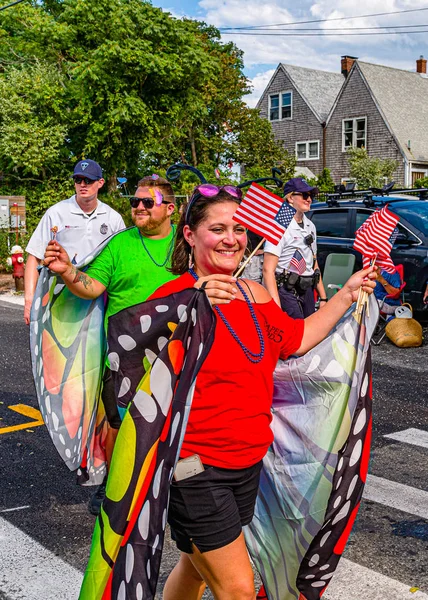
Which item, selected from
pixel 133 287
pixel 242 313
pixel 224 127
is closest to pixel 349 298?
pixel 242 313

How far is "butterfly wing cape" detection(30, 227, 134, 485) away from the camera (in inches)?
174

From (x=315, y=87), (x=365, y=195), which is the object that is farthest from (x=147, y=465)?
(x=315, y=87)

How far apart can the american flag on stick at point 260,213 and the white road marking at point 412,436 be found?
11.7 ft

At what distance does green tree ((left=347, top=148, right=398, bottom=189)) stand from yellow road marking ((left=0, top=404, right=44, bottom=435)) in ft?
99.0

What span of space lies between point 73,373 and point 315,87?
139 feet

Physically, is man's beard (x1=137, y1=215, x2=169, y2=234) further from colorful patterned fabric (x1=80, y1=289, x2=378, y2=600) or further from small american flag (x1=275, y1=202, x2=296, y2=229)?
colorful patterned fabric (x1=80, y1=289, x2=378, y2=600)

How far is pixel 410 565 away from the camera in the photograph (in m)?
3.89

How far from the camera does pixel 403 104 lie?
40125mm

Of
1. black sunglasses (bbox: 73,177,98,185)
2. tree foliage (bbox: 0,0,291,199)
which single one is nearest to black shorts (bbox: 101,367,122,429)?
black sunglasses (bbox: 73,177,98,185)

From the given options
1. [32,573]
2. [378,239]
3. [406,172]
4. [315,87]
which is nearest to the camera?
[378,239]

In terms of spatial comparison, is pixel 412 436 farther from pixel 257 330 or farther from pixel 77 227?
pixel 257 330

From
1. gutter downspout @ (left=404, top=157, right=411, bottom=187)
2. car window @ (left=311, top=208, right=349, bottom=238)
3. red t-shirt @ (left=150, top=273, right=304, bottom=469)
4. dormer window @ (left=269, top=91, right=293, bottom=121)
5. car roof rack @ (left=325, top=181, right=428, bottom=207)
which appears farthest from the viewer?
dormer window @ (left=269, top=91, right=293, bottom=121)

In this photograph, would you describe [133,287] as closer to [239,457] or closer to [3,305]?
[239,457]

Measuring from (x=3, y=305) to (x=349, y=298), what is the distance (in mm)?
12643
